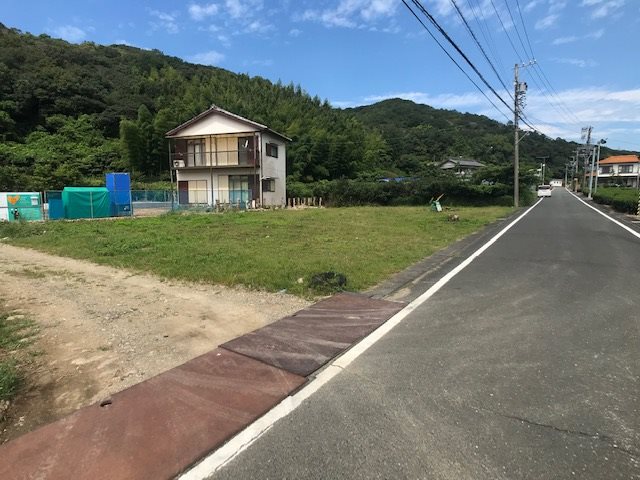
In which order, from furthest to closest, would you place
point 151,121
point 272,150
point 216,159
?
point 151,121
point 272,150
point 216,159

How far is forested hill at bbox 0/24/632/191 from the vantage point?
48.9m

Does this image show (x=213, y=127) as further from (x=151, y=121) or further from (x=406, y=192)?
(x=151, y=121)

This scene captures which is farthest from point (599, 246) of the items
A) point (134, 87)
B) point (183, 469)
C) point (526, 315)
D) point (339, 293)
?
point (134, 87)

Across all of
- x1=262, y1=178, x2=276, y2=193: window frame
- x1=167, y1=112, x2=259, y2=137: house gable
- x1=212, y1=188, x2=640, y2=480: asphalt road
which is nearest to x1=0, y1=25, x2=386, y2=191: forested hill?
x1=262, y1=178, x2=276, y2=193: window frame

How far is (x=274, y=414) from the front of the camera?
3129mm

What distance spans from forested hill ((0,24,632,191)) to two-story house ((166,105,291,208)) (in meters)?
12.4

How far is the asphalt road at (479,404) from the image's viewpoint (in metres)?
2.54

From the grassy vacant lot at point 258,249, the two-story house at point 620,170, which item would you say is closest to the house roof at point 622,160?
the two-story house at point 620,170

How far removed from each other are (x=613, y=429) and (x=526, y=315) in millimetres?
2659

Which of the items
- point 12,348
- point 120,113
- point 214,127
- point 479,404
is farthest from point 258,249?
point 120,113

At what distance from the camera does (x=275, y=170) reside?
3612cm

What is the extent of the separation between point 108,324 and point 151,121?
50.9 metres

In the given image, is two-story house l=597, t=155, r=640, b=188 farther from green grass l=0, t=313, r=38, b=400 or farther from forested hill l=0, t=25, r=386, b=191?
green grass l=0, t=313, r=38, b=400

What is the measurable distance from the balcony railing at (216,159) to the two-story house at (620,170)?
281 feet
